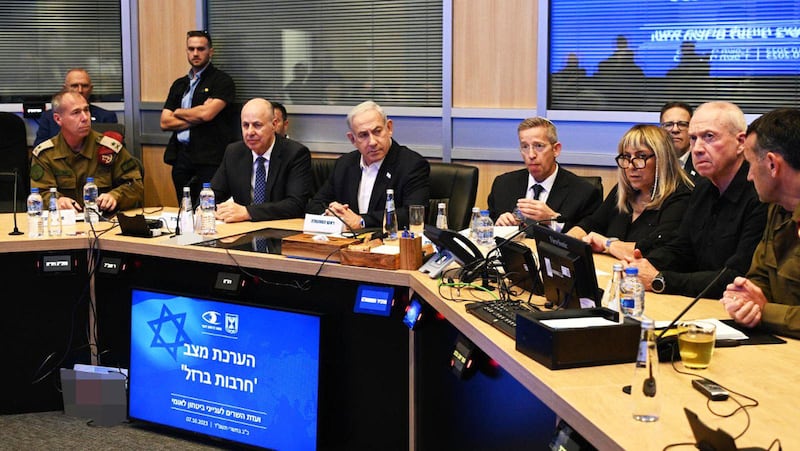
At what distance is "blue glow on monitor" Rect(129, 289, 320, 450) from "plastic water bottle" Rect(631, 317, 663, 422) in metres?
1.89

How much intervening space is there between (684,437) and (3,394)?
3474 mm

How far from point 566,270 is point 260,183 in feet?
8.78

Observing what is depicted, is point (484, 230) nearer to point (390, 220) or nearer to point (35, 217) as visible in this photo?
point (390, 220)

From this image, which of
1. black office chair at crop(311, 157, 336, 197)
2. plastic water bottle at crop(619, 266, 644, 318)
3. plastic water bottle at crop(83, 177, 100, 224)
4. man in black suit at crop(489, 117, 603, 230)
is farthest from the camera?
black office chair at crop(311, 157, 336, 197)

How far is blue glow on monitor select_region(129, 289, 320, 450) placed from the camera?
3.69 m

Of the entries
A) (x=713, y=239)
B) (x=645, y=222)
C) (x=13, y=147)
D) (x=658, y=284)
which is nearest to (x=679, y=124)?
(x=645, y=222)

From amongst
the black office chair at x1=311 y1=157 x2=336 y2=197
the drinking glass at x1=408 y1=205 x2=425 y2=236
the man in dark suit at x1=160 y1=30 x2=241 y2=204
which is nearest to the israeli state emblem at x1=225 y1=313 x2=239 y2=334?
the drinking glass at x1=408 y1=205 x2=425 y2=236

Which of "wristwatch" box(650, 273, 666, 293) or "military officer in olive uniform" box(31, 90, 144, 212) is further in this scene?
"military officer in olive uniform" box(31, 90, 144, 212)

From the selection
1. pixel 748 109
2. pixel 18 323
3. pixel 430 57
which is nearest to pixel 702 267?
pixel 748 109

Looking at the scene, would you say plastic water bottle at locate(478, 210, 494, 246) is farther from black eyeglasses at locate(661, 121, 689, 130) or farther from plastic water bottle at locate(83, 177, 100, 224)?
plastic water bottle at locate(83, 177, 100, 224)

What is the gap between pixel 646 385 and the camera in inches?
74.6

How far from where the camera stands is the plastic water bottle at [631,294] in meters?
2.53

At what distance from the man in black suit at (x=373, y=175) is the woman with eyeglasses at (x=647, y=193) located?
1136mm

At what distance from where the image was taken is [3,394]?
438 centimetres
